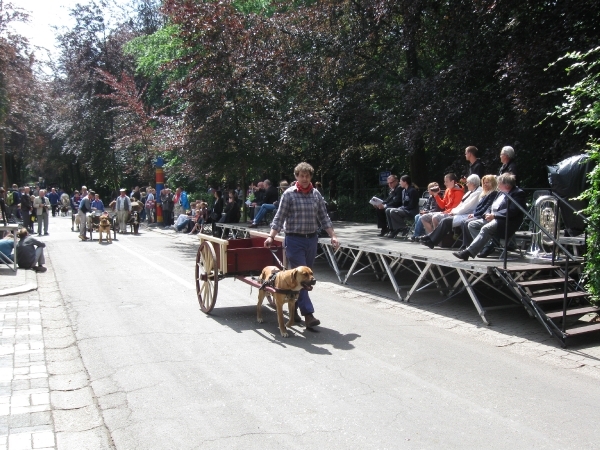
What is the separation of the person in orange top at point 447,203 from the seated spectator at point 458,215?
58 centimetres

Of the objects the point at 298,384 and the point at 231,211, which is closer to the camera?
the point at 298,384

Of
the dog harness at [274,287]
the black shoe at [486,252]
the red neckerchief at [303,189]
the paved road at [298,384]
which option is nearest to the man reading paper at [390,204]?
the paved road at [298,384]

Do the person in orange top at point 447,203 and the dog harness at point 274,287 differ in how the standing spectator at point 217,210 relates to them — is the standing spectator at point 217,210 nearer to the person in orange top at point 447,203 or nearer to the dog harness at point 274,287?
the person in orange top at point 447,203

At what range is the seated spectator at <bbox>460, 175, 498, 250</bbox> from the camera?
9.65m

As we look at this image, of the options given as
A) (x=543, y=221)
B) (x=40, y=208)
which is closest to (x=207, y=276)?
(x=543, y=221)

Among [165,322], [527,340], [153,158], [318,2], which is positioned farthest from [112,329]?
[153,158]

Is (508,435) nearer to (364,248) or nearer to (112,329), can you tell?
(112,329)

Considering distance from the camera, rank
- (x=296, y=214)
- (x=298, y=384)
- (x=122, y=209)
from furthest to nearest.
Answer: (x=122, y=209)
(x=296, y=214)
(x=298, y=384)

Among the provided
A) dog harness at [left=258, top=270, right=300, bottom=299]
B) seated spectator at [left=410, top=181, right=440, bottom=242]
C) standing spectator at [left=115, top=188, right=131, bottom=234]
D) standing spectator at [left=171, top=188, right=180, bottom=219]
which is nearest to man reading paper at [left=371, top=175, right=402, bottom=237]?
seated spectator at [left=410, top=181, right=440, bottom=242]

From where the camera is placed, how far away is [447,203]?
11711mm

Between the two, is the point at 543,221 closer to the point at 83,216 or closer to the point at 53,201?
the point at 83,216

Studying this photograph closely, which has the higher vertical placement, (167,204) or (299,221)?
(167,204)

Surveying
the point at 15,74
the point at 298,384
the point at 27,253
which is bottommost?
the point at 298,384

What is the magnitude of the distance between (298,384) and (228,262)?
3086 millimetres
